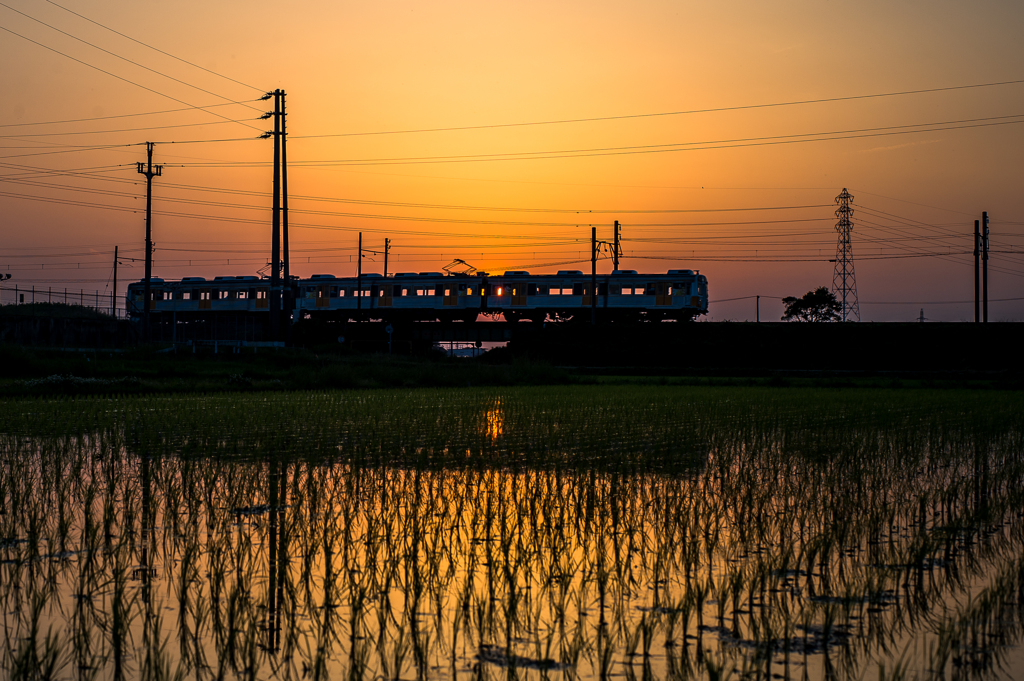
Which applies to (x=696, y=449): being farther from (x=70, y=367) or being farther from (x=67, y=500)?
(x=70, y=367)

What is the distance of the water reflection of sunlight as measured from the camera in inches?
422

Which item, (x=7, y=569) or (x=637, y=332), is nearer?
(x=7, y=569)

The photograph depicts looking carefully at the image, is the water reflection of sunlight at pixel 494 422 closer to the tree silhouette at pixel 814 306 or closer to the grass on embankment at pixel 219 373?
the grass on embankment at pixel 219 373

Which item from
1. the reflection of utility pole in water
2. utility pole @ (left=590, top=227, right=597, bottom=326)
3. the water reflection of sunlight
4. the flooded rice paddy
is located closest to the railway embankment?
utility pole @ (left=590, top=227, right=597, bottom=326)

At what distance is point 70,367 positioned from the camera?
21.8 m

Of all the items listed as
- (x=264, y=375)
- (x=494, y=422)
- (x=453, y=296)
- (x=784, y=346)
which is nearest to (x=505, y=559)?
(x=494, y=422)

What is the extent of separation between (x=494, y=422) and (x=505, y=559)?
26.2 feet

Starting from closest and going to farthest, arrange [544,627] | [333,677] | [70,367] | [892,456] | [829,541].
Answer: [333,677] → [544,627] → [829,541] → [892,456] → [70,367]

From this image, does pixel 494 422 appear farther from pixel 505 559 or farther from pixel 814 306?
pixel 814 306

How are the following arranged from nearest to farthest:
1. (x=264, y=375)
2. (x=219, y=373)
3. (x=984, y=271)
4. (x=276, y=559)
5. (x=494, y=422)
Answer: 1. (x=276, y=559)
2. (x=494, y=422)
3. (x=219, y=373)
4. (x=264, y=375)
5. (x=984, y=271)

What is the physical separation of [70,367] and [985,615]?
2268 cm

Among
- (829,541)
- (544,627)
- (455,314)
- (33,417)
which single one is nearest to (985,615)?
(829,541)

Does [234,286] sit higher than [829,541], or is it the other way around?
[234,286]

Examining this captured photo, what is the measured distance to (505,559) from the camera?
431 centimetres
